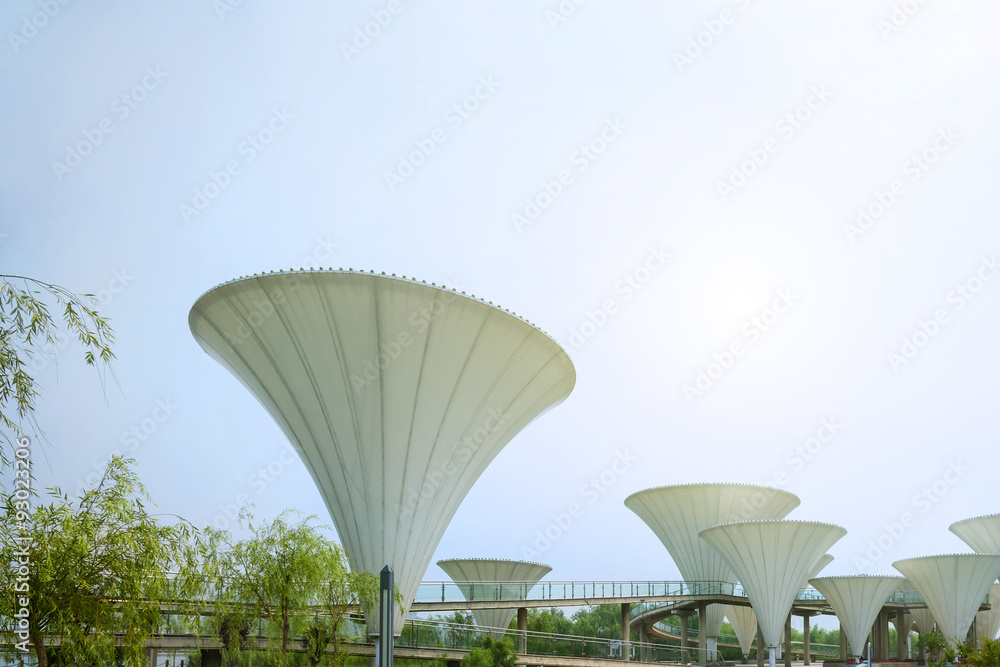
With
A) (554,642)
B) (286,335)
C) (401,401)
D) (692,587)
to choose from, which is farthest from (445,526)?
(692,587)

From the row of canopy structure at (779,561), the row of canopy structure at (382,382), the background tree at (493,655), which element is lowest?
the background tree at (493,655)

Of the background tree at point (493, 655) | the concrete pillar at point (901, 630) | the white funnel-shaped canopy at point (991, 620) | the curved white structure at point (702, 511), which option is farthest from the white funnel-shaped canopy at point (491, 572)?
the white funnel-shaped canopy at point (991, 620)

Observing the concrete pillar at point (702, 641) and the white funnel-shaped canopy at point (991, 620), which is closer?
the concrete pillar at point (702, 641)

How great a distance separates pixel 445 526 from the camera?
24.0 metres

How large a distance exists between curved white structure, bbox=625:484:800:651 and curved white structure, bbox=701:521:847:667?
604 cm

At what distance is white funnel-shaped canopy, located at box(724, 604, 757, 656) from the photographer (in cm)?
6188

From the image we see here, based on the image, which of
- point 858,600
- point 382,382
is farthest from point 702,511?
point 382,382

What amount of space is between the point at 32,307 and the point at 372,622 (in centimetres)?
1785

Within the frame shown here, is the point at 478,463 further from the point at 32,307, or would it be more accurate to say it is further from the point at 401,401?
the point at 32,307

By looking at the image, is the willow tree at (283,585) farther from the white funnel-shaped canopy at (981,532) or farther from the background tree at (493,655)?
the white funnel-shaped canopy at (981,532)

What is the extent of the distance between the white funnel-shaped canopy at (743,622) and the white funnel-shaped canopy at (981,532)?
50.0 ft

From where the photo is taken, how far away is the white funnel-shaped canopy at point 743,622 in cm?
6188

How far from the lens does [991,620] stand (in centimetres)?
5816

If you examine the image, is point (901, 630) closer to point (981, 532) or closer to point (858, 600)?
point (981, 532)
